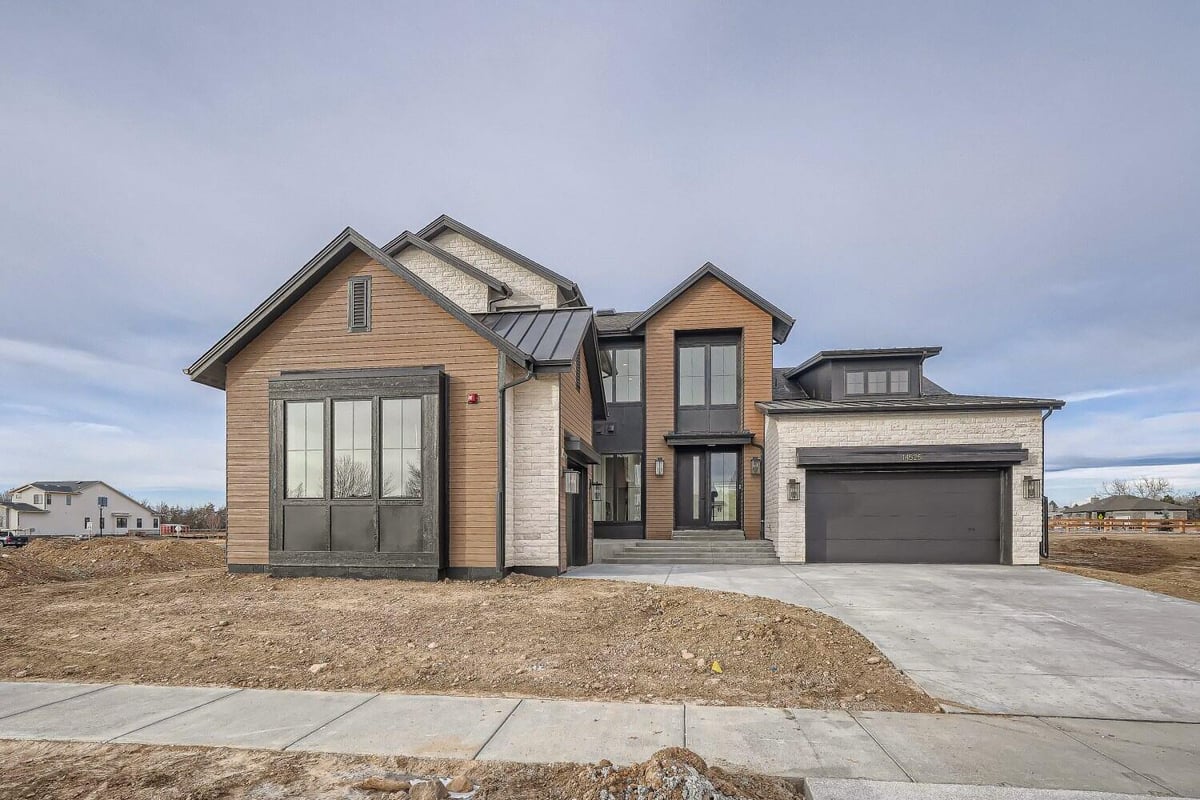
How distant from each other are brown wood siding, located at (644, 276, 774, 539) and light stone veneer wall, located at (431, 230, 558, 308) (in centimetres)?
335

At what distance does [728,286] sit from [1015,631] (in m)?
12.1

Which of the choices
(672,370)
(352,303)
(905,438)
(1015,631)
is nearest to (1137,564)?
(905,438)

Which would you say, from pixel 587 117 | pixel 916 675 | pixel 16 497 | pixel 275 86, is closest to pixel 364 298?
pixel 275 86

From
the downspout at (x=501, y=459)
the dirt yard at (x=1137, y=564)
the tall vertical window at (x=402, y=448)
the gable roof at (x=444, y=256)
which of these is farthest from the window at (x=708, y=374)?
the tall vertical window at (x=402, y=448)

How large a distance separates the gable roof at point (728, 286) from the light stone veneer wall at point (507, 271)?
2.79 metres

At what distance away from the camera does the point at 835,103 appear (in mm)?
11867

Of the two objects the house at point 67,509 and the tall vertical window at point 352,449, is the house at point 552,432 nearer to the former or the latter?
the tall vertical window at point 352,449

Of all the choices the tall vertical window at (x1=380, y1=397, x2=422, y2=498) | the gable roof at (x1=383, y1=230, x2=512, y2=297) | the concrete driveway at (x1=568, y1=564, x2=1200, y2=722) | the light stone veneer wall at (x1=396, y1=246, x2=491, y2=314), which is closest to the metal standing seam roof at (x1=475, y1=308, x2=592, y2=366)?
the light stone veneer wall at (x1=396, y1=246, x2=491, y2=314)

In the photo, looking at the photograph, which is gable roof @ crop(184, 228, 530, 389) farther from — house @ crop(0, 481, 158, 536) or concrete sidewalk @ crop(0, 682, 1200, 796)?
house @ crop(0, 481, 158, 536)

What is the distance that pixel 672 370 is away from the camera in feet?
56.5

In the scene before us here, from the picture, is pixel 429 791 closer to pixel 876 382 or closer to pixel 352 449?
pixel 352 449

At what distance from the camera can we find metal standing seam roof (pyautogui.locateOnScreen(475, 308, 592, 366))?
1087cm

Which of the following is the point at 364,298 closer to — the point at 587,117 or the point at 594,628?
the point at 587,117

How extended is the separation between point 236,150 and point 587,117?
774 cm
